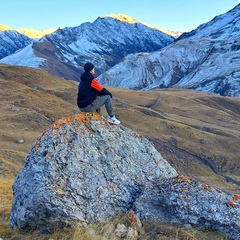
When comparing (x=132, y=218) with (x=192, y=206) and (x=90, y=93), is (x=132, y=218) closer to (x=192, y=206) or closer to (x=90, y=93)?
(x=192, y=206)

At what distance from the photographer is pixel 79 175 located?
8.02m

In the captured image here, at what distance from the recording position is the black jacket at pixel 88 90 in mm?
9359

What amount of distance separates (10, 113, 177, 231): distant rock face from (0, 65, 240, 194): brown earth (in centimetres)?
1928

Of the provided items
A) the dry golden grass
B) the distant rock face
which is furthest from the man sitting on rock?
the dry golden grass

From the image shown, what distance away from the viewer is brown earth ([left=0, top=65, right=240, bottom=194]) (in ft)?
145

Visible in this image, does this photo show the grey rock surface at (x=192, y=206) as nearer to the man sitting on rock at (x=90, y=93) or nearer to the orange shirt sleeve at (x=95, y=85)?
the man sitting on rock at (x=90, y=93)

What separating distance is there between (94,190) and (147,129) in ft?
176

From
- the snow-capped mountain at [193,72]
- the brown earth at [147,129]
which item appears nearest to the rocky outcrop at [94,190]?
the brown earth at [147,129]

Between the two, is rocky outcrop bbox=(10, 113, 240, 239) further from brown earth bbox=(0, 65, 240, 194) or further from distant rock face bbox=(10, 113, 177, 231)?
brown earth bbox=(0, 65, 240, 194)

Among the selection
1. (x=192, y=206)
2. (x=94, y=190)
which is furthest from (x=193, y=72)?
(x=94, y=190)

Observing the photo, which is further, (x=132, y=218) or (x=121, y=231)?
(x=132, y=218)

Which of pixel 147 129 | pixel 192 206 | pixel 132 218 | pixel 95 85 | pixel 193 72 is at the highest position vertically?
pixel 193 72

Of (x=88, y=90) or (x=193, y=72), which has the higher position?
(x=193, y=72)

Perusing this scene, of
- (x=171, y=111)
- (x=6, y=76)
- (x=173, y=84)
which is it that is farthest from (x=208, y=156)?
(x=173, y=84)
